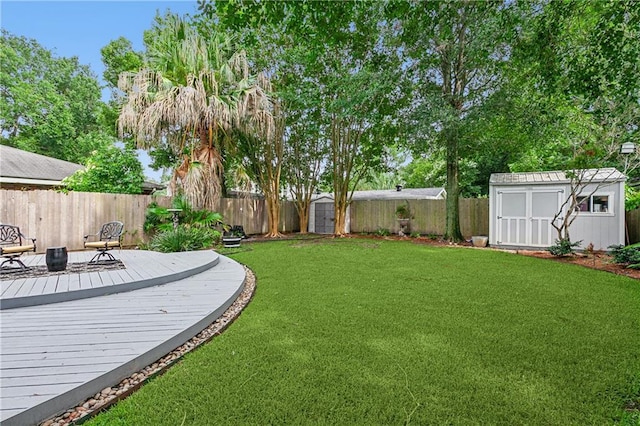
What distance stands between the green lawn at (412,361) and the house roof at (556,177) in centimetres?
459

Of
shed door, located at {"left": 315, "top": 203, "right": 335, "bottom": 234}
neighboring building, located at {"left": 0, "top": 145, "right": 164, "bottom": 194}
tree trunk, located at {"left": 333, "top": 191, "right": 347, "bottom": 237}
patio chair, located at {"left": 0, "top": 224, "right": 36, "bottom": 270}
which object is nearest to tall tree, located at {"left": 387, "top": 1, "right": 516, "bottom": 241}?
tree trunk, located at {"left": 333, "top": 191, "right": 347, "bottom": 237}

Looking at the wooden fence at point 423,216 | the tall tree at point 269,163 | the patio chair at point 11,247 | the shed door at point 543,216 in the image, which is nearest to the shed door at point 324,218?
the wooden fence at point 423,216

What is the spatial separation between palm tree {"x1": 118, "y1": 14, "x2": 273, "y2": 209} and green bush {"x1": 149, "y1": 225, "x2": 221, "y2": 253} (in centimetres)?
91

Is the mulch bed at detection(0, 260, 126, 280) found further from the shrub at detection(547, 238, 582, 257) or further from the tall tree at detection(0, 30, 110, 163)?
the tall tree at detection(0, 30, 110, 163)

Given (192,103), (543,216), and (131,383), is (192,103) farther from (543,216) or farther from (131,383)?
(543,216)

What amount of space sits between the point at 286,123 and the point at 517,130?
7.59 metres

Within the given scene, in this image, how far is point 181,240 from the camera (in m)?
7.36

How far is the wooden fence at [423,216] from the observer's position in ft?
35.0

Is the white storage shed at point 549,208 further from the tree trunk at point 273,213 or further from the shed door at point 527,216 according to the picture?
the tree trunk at point 273,213

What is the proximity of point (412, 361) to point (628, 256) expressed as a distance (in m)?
6.37

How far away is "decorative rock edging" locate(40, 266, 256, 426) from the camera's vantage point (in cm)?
166

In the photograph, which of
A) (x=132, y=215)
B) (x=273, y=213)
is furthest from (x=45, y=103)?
(x=273, y=213)

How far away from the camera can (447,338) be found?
2621mm

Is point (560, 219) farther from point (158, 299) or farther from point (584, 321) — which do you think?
point (158, 299)
